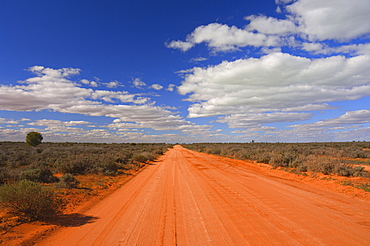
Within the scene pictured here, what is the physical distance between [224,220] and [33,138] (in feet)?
213

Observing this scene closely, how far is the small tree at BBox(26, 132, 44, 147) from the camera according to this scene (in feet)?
182

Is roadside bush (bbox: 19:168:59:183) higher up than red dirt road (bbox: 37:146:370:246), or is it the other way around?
roadside bush (bbox: 19:168:59:183)

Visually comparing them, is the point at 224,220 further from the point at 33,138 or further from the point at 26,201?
the point at 33,138

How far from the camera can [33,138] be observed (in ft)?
185

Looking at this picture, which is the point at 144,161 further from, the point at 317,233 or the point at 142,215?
the point at 317,233

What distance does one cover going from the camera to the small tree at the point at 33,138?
55537 millimetres

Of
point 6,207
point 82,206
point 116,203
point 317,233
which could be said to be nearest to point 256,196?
point 317,233

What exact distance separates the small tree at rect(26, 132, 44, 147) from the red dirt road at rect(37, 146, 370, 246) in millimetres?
59339

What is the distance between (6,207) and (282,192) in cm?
997

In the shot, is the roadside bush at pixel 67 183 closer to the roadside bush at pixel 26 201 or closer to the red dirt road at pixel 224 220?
the red dirt road at pixel 224 220

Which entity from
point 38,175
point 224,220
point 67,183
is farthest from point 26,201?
point 224,220

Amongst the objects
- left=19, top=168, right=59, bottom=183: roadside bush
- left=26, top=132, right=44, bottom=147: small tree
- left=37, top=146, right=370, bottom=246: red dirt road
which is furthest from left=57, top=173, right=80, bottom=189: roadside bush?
left=26, top=132, right=44, bottom=147: small tree

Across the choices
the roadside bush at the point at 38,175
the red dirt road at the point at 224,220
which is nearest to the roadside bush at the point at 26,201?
the red dirt road at the point at 224,220

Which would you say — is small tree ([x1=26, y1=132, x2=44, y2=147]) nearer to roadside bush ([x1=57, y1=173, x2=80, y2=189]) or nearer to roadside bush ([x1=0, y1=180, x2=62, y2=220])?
roadside bush ([x1=57, y1=173, x2=80, y2=189])
